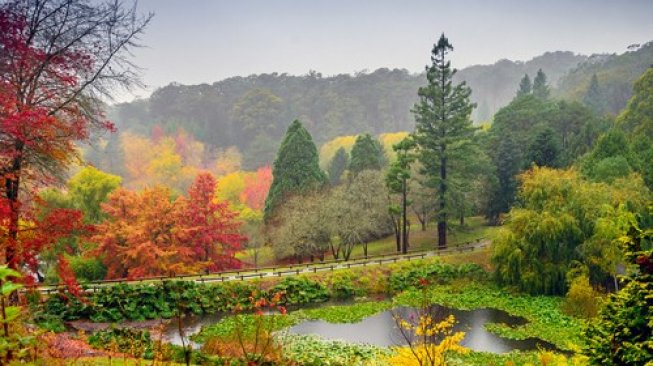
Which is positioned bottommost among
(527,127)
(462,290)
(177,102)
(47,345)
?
(462,290)

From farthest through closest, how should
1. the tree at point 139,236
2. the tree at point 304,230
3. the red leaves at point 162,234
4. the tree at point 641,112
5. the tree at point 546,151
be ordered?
the tree at point 641,112 → the tree at point 546,151 → the tree at point 304,230 → the red leaves at point 162,234 → the tree at point 139,236

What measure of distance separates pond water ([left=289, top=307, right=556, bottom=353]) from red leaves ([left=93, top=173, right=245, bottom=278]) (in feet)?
42.7

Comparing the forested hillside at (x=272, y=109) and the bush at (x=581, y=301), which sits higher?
the forested hillside at (x=272, y=109)

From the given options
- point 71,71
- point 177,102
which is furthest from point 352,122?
point 71,71

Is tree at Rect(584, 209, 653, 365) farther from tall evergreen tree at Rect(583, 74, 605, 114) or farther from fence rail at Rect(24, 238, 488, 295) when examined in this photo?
tall evergreen tree at Rect(583, 74, 605, 114)

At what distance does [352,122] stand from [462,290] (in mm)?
78941

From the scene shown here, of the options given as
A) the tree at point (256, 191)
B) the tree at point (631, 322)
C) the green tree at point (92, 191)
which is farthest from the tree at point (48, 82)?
the tree at point (256, 191)

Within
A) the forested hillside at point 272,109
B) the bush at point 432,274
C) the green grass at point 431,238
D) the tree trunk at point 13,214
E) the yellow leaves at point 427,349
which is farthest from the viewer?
the forested hillside at point 272,109

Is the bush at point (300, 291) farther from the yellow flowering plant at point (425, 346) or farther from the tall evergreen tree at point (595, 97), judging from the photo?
the tall evergreen tree at point (595, 97)

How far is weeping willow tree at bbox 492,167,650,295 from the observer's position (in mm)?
30656

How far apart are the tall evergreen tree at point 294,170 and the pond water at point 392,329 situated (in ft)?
63.5

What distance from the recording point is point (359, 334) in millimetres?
25156

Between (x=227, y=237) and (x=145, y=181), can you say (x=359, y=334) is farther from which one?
(x=145, y=181)

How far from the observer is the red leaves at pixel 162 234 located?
3450 cm
